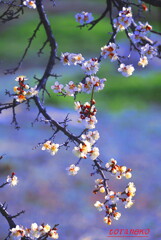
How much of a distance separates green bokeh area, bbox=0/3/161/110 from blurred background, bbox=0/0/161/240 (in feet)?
0.07

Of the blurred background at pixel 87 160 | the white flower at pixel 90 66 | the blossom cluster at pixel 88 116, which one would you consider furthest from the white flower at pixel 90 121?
the blurred background at pixel 87 160

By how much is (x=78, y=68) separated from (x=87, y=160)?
163 inches

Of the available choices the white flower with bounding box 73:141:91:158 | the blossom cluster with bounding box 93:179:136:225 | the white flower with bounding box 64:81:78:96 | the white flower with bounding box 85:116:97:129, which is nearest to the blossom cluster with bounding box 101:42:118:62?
the white flower with bounding box 64:81:78:96

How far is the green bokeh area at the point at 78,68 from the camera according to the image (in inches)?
316

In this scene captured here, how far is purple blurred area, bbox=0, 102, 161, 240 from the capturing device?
14.3ft

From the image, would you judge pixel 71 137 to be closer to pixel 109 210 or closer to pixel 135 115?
pixel 109 210

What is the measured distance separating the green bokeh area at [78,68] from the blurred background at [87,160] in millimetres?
21

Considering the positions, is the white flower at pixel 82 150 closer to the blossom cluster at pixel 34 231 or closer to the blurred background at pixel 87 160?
the blossom cluster at pixel 34 231

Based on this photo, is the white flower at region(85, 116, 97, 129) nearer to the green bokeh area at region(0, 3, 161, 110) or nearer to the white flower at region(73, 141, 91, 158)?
the white flower at region(73, 141, 91, 158)

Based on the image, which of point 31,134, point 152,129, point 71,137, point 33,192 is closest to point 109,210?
point 71,137

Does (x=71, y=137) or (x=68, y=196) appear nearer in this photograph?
(x=71, y=137)

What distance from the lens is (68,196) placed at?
189 inches

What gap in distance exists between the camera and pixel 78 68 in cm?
951

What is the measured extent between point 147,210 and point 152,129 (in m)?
2.36
